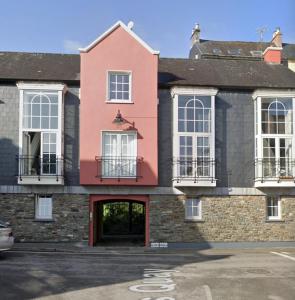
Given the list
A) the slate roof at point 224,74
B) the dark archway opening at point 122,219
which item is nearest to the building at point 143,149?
the slate roof at point 224,74

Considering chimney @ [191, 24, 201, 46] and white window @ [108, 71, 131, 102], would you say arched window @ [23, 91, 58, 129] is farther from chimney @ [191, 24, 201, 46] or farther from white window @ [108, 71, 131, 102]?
chimney @ [191, 24, 201, 46]

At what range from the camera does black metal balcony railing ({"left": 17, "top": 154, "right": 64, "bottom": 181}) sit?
22.8 meters

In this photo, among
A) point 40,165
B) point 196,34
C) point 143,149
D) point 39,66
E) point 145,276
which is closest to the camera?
point 145,276

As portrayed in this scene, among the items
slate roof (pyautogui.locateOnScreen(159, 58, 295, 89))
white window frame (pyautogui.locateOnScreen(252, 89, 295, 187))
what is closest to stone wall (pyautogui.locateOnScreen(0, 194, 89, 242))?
slate roof (pyautogui.locateOnScreen(159, 58, 295, 89))

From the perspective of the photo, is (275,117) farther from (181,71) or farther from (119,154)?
(119,154)

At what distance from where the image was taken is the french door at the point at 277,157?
23922 millimetres

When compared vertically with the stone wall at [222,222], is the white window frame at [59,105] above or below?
above

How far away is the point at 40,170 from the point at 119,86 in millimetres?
5025

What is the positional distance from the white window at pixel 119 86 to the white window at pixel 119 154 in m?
1.66

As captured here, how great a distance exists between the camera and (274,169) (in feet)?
78.5

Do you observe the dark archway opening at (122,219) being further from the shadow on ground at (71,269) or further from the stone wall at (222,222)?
the shadow on ground at (71,269)

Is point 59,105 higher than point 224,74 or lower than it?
lower

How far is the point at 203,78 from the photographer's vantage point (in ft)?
81.5

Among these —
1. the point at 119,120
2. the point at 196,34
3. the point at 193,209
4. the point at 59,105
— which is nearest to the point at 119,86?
the point at 119,120
